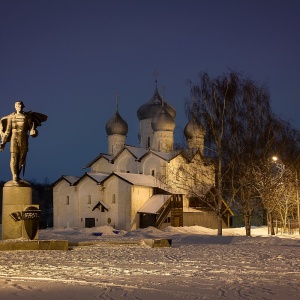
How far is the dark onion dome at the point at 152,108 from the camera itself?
47.5 metres

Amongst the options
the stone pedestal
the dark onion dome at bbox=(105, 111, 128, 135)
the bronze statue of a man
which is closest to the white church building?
the dark onion dome at bbox=(105, 111, 128, 135)

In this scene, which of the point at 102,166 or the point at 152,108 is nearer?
the point at 102,166

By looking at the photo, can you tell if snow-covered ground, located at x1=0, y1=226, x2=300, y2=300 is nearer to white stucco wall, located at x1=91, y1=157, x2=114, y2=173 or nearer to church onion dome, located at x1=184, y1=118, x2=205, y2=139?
church onion dome, located at x1=184, y1=118, x2=205, y2=139

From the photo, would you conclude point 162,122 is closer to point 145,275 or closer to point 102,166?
point 102,166

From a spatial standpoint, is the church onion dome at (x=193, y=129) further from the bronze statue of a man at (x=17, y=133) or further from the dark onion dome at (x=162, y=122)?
the dark onion dome at (x=162, y=122)

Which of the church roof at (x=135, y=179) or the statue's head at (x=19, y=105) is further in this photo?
the church roof at (x=135, y=179)

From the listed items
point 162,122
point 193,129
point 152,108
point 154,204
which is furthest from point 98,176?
point 193,129

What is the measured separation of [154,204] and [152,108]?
12318 mm

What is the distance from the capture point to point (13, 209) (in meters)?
11.7

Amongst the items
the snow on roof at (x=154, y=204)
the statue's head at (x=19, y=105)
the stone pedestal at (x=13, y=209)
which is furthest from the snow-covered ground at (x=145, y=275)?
the snow on roof at (x=154, y=204)

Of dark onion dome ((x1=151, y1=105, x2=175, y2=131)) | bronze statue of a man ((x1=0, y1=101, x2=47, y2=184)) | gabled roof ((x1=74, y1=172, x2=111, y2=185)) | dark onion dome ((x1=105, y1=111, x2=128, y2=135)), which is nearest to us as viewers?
bronze statue of a man ((x1=0, y1=101, x2=47, y2=184))

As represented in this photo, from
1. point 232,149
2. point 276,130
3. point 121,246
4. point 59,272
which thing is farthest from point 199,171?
point 59,272

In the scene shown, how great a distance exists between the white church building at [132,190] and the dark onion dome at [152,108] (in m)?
0.15

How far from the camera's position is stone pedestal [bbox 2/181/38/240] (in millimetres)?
11641
